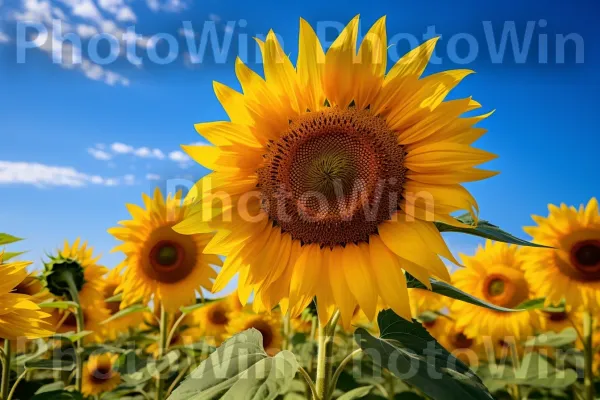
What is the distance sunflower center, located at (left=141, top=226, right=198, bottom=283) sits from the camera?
19.2 feet

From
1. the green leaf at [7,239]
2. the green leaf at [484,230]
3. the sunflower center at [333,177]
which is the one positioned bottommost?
the green leaf at [7,239]

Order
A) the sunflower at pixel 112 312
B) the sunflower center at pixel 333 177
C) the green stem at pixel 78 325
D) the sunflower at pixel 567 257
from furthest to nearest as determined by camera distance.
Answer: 1. the sunflower at pixel 112 312
2. the sunflower at pixel 567 257
3. the green stem at pixel 78 325
4. the sunflower center at pixel 333 177

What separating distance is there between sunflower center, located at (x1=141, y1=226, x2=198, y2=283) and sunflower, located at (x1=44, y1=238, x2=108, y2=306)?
83 centimetres

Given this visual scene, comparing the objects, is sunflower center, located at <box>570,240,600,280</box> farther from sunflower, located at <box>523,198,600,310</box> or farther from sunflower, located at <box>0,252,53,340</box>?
sunflower, located at <box>0,252,53,340</box>

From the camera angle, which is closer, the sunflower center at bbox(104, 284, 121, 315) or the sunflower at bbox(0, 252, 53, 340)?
the sunflower at bbox(0, 252, 53, 340)

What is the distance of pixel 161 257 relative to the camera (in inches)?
232

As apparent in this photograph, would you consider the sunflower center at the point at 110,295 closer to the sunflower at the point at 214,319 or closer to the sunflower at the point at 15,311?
the sunflower at the point at 214,319

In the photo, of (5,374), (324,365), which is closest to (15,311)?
(5,374)

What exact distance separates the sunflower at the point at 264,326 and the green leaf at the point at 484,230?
16.1 feet

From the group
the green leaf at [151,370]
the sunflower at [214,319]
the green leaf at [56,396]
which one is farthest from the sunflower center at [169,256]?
the green leaf at [56,396]

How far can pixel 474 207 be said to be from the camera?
222 centimetres

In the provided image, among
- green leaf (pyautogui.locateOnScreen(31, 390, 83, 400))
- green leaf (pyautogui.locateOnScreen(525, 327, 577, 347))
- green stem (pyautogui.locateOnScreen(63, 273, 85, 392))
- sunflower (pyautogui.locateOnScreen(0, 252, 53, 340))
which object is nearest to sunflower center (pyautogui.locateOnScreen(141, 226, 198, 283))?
green stem (pyautogui.locateOnScreen(63, 273, 85, 392))

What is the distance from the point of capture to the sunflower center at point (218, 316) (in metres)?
7.82

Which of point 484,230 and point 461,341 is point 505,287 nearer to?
point 461,341
